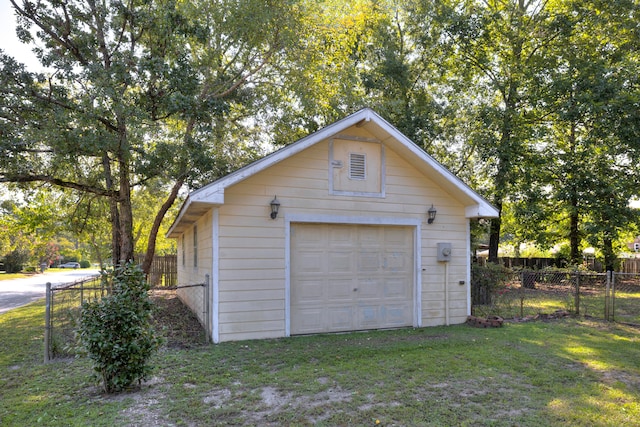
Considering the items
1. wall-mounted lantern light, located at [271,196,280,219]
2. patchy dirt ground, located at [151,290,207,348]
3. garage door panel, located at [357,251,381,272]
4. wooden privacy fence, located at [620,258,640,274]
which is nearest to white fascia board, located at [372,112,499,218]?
garage door panel, located at [357,251,381,272]

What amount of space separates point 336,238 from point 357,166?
60.8 inches

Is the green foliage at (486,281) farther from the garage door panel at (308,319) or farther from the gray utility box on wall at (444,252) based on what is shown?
the garage door panel at (308,319)

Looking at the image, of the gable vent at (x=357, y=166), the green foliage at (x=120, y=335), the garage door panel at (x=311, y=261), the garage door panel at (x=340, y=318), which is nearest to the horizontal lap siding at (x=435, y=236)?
the gable vent at (x=357, y=166)

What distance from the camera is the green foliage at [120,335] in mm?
4562

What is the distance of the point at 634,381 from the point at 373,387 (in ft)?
11.3

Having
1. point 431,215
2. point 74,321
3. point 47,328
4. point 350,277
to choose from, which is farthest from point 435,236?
point 47,328

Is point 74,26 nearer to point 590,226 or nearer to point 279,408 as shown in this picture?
point 279,408

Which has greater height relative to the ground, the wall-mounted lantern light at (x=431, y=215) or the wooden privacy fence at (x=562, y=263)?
the wall-mounted lantern light at (x=431, y=215)

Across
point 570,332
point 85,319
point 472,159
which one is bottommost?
point 570,332

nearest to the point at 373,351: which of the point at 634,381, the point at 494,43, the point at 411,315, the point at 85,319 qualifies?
the point at 411,315

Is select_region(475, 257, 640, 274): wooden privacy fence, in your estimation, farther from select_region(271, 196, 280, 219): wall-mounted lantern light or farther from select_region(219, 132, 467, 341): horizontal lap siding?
select_region(271, 196, 280, 219): wall-mounted lantern light

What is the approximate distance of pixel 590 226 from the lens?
1764cm

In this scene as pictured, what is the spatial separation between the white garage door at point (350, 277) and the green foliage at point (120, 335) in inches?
134

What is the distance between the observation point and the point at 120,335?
4.62 meters
